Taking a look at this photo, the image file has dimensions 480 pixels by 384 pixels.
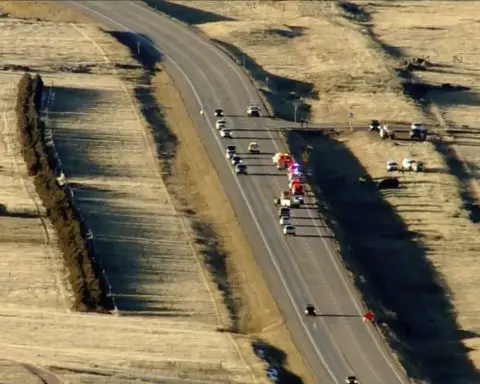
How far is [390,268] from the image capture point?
114 meters

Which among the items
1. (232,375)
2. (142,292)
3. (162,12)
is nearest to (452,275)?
(142,292)

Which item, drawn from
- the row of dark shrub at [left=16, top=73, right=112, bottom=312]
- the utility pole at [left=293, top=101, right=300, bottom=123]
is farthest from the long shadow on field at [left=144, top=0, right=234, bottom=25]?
the row of dark shrub at [left=16, top=73, right=112, bottom=312]

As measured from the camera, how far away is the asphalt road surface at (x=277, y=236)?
9231 cm

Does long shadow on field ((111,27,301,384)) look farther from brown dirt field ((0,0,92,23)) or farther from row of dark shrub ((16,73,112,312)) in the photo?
brown dirt field ((0,0,92,23))

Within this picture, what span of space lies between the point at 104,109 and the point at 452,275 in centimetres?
3804

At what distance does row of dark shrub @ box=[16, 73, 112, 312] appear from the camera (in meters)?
97.9

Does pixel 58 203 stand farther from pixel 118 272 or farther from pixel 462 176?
pixel 462 176

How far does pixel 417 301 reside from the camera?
109188 millimetres

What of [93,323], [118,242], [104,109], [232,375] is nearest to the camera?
[232,375]

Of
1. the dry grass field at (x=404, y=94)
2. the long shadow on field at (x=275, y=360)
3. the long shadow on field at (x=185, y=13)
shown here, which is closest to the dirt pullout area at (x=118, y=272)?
the long shadow on field at (x=275, y=360)

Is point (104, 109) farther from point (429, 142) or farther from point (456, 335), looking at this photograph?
point (456, 335)

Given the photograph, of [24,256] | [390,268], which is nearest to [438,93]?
[390,268]

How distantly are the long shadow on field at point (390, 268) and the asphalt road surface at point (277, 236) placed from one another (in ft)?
4.87

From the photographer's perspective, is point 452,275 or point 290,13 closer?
point 452,275
